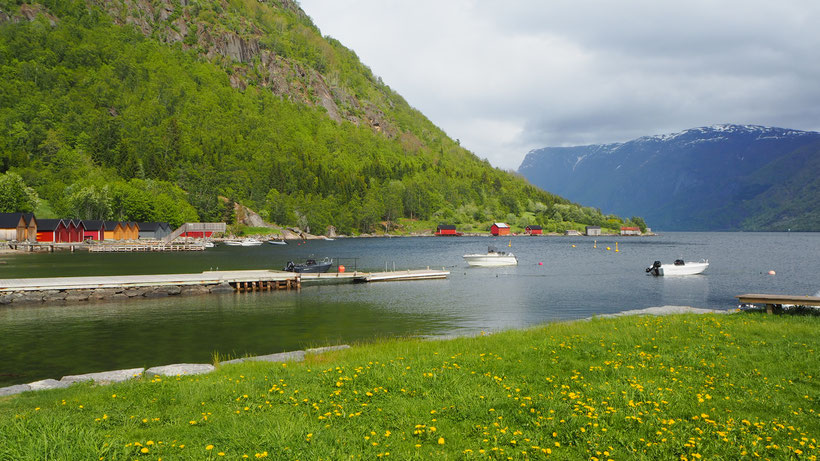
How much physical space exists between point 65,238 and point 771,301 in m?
154

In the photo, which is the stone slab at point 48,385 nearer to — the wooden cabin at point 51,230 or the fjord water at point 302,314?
the fjord water at point 302,314

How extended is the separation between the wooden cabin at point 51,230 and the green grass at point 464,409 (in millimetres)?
138972

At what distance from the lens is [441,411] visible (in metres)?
10.9

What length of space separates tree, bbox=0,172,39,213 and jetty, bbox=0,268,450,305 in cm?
10944

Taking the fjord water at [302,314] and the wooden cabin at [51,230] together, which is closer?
the fjord water at [302,314]

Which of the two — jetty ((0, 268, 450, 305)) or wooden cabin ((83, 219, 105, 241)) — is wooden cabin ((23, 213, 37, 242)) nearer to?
wooden cabin ((83, 219, 105, 241))

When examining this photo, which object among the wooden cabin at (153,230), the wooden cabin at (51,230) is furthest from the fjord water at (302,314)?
the wooden cabin at (153,230)

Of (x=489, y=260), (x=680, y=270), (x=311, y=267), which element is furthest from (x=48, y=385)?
(x=489, y=260)

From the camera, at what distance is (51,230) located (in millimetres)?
126812

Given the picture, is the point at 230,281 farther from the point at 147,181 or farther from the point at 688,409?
the point at 147,181

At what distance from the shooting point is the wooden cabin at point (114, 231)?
472 ft

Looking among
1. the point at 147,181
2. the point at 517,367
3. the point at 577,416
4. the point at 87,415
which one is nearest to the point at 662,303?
the point at 517,367

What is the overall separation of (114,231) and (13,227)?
2774cm

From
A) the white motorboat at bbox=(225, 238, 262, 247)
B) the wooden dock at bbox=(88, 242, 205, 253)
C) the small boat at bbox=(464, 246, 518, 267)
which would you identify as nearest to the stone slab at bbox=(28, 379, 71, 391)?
the small boat at bbox=(464, 246, 518, 267)
